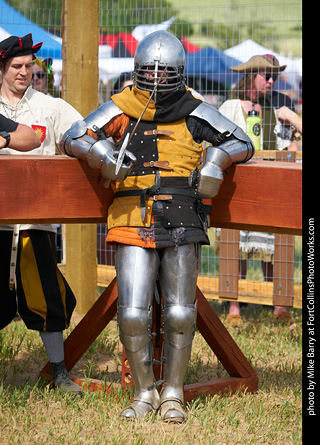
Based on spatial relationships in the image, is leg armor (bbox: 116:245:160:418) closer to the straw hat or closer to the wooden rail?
the wooden rail

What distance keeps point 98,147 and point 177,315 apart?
91 centimetres

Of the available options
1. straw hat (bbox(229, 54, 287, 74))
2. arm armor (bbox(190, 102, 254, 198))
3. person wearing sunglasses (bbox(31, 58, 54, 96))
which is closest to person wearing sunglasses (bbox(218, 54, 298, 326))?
straw hat (bbox(229, 54, 287, 74))

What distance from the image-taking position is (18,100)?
4.18 metres

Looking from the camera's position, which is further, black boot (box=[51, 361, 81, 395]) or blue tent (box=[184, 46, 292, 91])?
blue tent (box=[184, 46, 292, 91])

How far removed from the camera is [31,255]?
161 inches

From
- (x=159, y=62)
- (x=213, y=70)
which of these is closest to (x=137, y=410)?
(x=159, y=62)

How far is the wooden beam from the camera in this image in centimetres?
356

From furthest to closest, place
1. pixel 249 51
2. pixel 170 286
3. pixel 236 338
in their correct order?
pixel 249 51 < pixel 236 338 < pixel 170 286

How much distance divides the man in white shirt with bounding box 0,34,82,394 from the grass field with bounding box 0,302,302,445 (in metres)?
0.27

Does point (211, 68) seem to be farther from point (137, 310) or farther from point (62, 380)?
point (137, 310)

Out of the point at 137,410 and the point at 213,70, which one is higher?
the point at 213,70

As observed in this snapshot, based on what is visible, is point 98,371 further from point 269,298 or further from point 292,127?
point 292,127
